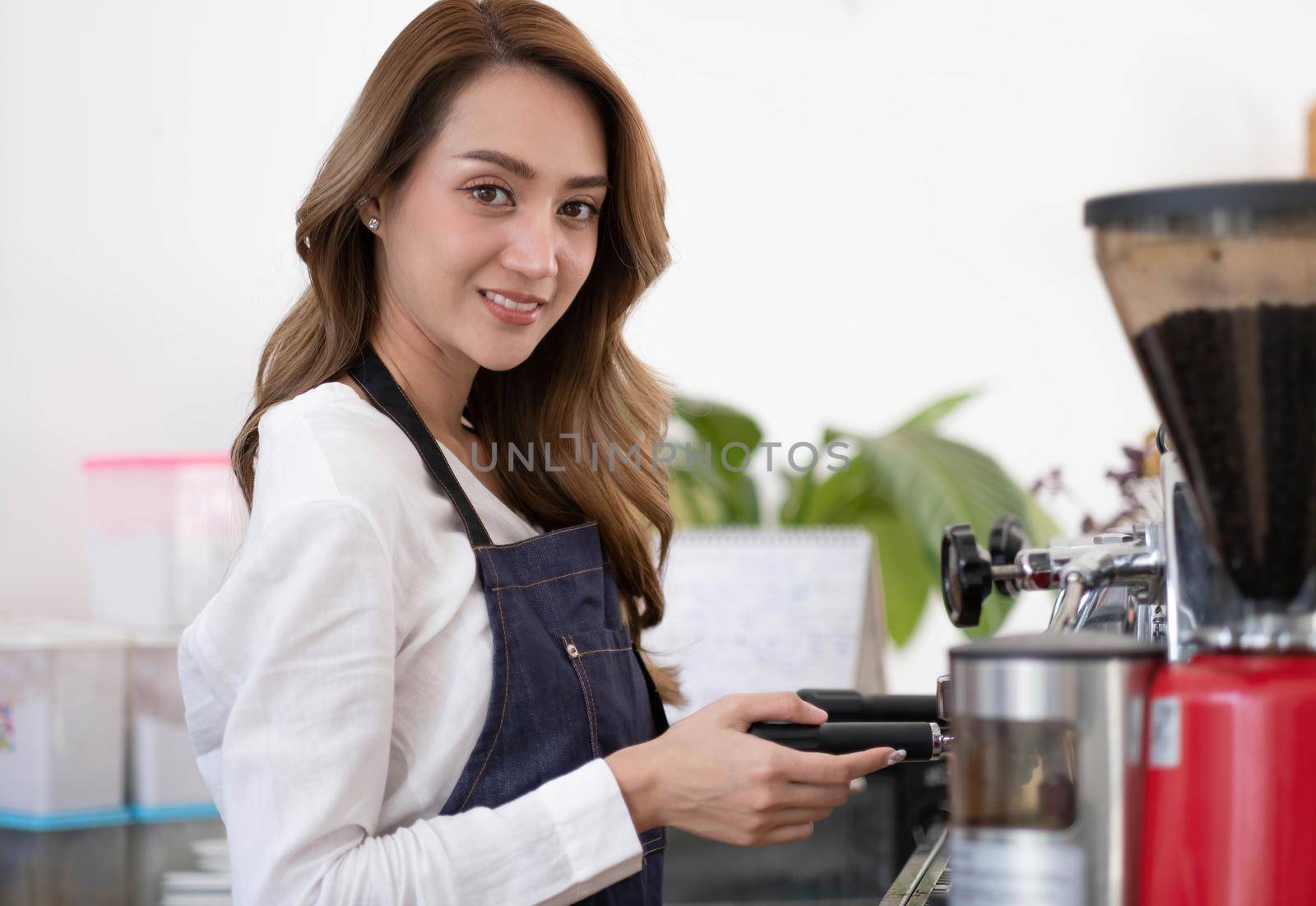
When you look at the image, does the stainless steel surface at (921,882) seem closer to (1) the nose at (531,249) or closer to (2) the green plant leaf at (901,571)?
(1) the nose at (531,249)

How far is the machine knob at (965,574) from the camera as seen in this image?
924 mm

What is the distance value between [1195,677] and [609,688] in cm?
61

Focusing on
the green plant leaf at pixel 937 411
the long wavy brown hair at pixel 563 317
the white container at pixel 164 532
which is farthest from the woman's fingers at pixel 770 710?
the green plant leaf at pixel 937 411

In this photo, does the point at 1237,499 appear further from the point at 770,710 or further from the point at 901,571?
the point at 901,571

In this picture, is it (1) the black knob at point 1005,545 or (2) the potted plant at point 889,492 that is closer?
(1) the black knob at point 1005,545

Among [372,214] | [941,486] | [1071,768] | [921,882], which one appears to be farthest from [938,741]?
[941,486]

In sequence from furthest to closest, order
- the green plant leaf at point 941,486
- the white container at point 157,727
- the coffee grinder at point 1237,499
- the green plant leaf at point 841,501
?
1. the green plant leaf at point 841,501
2. the green plant leaf at point 941,486
3. the white container at point 157,727
4. the coffee grinder at point 1237,499

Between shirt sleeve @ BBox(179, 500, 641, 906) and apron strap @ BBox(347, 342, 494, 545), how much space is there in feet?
0.51

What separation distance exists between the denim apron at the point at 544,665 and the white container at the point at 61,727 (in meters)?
1.35

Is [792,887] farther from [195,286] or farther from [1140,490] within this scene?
[195,286]

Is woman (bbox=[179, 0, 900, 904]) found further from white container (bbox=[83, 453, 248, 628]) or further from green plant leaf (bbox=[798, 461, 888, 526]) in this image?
green plant leaf (bbox=[798, 461, 888, 526])

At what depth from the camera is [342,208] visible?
1165 mm

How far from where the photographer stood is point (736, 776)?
0.95 meters

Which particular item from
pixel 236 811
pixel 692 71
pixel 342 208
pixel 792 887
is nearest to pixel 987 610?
pixel 792 887
